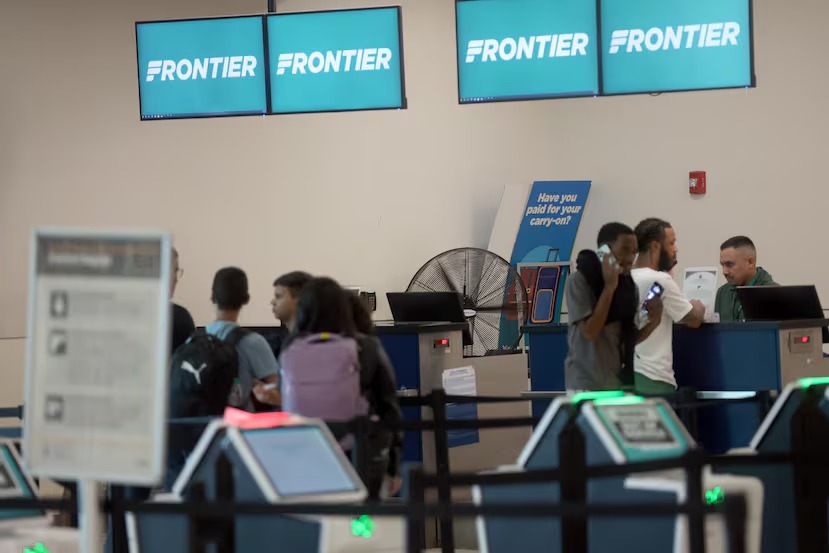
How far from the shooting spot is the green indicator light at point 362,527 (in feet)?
11.4

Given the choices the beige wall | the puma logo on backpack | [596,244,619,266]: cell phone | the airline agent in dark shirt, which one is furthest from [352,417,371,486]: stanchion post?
the beige wall

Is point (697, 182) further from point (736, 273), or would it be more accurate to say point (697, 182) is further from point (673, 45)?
point (673, 45)

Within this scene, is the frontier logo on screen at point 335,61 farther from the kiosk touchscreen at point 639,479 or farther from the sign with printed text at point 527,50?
the kiosk touchscreen at point 639,479

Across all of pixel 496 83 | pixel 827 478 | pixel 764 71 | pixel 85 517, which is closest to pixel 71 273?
pixel 85 517

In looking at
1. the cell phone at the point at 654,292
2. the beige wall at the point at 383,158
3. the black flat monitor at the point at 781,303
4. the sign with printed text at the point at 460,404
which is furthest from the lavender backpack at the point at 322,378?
the beige wall at the point at 383,158

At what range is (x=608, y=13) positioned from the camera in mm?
7422

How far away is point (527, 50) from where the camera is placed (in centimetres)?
747

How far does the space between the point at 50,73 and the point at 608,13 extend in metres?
4.62

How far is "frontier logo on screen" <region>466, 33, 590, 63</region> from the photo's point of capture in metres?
7.44

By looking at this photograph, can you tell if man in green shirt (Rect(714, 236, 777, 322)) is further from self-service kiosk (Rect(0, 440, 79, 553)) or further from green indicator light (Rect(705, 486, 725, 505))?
self-service kiosk (Rect(0, 440, 79, 553))

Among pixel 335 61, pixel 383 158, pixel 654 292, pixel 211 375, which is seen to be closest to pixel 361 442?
pixel 211 375

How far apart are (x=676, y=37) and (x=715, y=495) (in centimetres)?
420

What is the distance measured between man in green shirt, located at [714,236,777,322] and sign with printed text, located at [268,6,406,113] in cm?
222

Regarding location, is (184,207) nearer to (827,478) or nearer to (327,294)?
(327,294)
